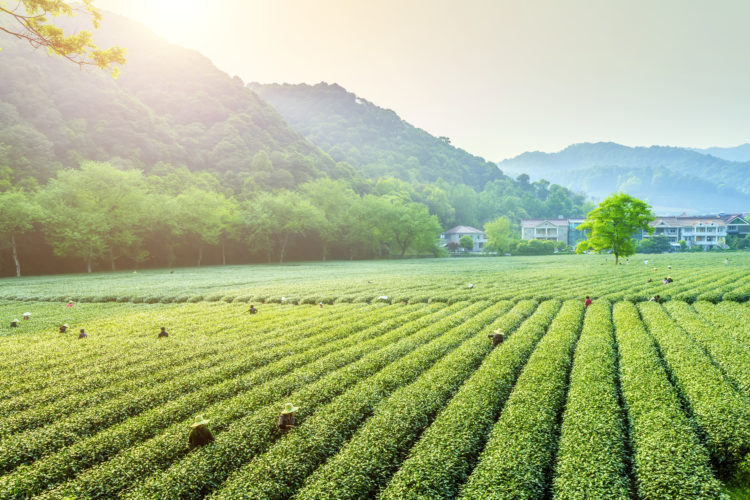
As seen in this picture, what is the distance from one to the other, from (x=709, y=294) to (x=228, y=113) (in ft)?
365

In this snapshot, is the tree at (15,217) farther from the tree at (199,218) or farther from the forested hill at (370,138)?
the forested hill at (370,138)

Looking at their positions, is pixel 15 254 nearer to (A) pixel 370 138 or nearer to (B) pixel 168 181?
(B) pixel 168 181

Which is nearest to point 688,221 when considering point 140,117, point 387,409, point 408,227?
point 408,227

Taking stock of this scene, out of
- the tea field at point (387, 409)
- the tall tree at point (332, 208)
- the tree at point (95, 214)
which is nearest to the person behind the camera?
the tea field at point (387, 409)

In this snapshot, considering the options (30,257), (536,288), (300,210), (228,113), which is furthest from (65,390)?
(228,113)

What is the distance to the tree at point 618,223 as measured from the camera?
1544 inches

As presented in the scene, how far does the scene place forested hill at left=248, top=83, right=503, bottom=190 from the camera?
149500 mm

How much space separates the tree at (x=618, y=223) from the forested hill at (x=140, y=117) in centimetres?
5451

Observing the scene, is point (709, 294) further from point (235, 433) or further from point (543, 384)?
point (235, 433)

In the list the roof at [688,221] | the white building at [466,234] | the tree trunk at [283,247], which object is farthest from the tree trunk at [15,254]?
the roof at [688,221]

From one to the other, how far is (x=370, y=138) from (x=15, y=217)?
451 ft

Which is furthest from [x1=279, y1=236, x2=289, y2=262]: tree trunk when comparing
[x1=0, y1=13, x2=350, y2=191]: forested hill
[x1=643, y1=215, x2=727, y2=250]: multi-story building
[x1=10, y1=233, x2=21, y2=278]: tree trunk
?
[x1=643, y1=215, x2=727, y2=250]: multi-story building

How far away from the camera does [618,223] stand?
1563 inches

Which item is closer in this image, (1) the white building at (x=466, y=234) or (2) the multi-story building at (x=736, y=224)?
(2) the multi-story building at (x=736, y=224)
